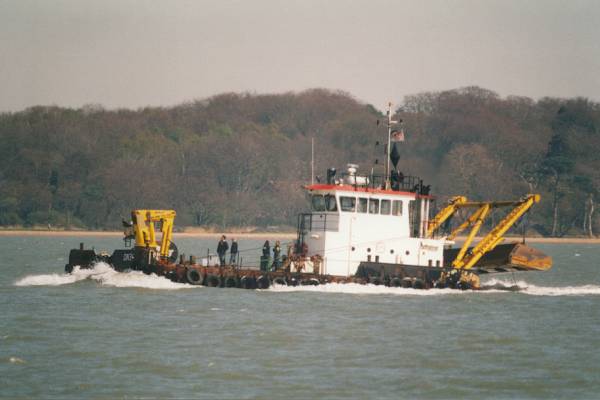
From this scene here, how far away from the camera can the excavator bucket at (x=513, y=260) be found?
4156cm

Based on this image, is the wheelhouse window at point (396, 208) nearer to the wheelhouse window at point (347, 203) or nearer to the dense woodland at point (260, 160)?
the wheelhouse window at point (347, 203)

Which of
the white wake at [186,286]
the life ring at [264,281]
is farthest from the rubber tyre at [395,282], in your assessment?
the life ring at [264,281]

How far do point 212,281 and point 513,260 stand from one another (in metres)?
11.2

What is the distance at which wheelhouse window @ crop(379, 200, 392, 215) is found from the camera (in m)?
41.0

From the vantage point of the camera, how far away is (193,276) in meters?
40.4

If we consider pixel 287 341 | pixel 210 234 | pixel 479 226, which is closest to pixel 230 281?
pixel 479 226

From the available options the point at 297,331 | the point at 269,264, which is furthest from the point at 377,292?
the point at 297,331

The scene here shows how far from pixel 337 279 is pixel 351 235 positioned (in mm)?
1755

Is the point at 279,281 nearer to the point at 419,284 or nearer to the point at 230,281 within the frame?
the point at 230,281

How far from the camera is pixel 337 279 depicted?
1564 inches

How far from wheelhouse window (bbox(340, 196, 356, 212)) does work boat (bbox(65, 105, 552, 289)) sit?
1.4 inches

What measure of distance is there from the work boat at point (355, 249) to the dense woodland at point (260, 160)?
57.3 m

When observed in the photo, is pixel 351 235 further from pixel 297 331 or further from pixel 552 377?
pixel 552 377

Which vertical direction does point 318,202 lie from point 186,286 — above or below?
above
